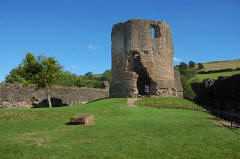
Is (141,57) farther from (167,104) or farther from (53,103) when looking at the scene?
(53,103)

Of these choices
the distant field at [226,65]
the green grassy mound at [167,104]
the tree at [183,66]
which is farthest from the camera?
the tree at [183,66]

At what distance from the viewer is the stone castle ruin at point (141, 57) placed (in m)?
21.1

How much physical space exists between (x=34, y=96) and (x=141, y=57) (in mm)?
12795

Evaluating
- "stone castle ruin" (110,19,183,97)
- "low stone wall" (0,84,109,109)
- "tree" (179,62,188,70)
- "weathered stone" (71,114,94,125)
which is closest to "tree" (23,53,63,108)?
"low stone wall" (0,84,109,109)

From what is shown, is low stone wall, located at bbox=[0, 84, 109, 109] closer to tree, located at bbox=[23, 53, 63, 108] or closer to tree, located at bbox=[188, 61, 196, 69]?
tree, located at bbox=[23, 53, 63, 108]

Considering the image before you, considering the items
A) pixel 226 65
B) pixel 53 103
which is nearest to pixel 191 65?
pixel 226 65

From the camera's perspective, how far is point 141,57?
21.3 meters

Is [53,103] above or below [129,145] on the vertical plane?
below

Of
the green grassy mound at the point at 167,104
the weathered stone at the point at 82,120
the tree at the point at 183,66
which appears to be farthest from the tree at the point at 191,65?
the weathered stone at the point at 82,120

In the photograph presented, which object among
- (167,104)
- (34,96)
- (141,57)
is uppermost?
(141,57)

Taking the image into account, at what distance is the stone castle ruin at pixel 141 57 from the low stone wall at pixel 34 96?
7.96 meters

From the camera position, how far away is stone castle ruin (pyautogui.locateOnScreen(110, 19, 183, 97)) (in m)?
21.1

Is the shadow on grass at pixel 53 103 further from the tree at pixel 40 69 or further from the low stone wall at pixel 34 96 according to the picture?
the tree at pixel 40 69

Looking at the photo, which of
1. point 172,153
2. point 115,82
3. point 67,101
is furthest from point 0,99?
point 172,153
